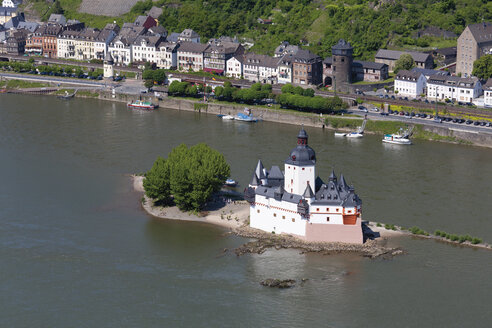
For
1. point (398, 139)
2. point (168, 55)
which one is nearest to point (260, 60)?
point (168, 55)

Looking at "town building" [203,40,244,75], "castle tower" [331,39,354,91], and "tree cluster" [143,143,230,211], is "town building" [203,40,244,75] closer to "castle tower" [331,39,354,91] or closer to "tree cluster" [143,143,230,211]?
"castle tower" [331,39,354,91]

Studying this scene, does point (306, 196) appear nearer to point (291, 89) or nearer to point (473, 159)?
point (473, 159)

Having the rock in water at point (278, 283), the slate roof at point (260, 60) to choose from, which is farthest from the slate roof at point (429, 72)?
the rock in water at point (278, 283)

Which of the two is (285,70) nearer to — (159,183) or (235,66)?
(235,66)

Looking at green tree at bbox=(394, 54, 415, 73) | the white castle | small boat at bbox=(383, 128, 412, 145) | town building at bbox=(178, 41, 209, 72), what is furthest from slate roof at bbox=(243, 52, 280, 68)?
the white castle

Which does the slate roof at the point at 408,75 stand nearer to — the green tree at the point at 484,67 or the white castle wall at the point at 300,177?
the green tree at the point at 484,67
